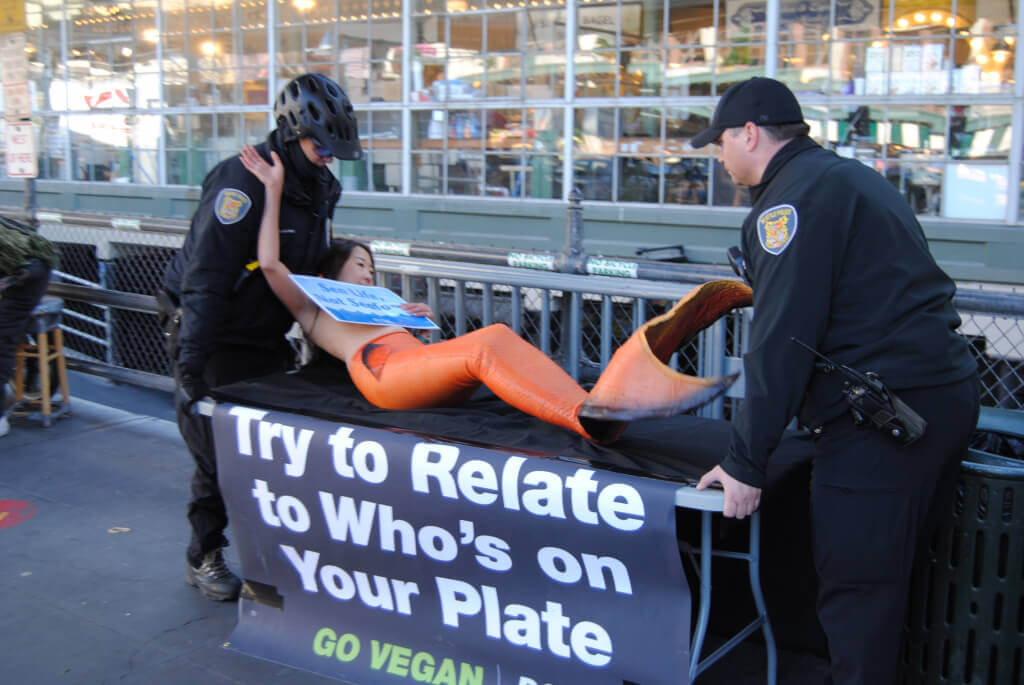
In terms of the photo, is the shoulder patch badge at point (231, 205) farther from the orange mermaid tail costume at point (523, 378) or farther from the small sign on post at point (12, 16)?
the small sign on post at point (12, 16)

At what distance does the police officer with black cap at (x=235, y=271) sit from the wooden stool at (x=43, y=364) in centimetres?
284

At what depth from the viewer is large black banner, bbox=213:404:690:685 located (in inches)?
110

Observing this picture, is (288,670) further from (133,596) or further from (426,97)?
(426,97)

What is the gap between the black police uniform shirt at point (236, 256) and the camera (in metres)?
3.64

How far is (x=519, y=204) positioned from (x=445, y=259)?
16.6ft

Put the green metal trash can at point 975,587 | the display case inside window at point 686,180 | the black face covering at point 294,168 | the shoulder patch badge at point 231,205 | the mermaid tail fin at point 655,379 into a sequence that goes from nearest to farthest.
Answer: the green metal trash can at point 975,587 → the mermaid tail fin at point 655,379 → the shoulder patch badge at point 231,205 → the black face covering at point 294,168 → the display case inside window at point 686,180

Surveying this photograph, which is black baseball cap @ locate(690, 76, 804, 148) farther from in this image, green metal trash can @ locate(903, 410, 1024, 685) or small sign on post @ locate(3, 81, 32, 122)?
small sign on post @ locate(3, 81, 32, 122)

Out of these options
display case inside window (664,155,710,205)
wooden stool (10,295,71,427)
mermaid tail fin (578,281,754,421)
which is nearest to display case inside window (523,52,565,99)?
display case inside window (664,155,710,205)

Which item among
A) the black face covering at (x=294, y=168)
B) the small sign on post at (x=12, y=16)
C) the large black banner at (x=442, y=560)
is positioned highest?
the small sign on post at (x=12, y=16)

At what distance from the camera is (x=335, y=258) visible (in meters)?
4.14

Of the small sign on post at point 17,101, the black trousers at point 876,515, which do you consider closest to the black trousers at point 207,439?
the black trousers at point 876,515

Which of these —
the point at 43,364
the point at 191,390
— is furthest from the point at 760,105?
the point at 43,364

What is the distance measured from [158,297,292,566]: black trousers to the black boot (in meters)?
0.04

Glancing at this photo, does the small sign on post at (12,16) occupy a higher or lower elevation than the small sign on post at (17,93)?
higher
